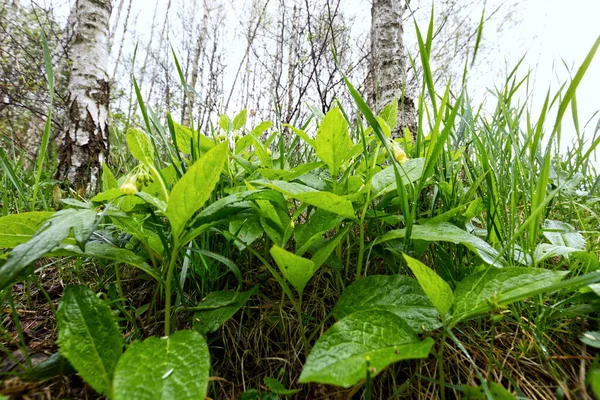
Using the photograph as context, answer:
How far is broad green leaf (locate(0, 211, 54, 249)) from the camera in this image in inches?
21.5

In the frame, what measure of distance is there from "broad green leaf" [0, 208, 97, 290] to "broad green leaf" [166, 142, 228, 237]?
121 mm

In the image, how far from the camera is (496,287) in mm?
498

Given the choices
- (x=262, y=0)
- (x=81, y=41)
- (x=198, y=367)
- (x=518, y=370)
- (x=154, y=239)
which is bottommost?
(x=518, y=370)

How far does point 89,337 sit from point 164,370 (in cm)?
16

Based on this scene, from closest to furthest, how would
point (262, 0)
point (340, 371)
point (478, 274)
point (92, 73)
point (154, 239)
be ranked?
point (340, 371), point (478, 274), point (154, 239), point (92, 73), point (262, 0)

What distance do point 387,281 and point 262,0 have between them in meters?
11.9

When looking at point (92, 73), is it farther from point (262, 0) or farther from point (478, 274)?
point (262, 0)

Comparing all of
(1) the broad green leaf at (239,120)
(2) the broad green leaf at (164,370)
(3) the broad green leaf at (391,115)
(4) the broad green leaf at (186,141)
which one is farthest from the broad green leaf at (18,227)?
(3) the broad green leaf at (391,115)

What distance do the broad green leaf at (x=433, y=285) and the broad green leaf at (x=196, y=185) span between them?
35 centimetres

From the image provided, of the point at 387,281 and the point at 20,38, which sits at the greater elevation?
the point at 20,38

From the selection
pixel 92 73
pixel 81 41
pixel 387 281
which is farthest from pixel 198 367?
pixel 81 41

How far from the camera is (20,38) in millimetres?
5078

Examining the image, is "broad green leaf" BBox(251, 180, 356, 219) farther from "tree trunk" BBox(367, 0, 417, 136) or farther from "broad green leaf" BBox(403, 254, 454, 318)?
"tree trunk" BBox(367, 0, 417, 136)

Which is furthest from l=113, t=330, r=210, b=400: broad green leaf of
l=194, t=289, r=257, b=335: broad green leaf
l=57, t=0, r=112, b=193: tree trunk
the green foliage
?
l=57, t=0, r=112, b=193: tree trunk
